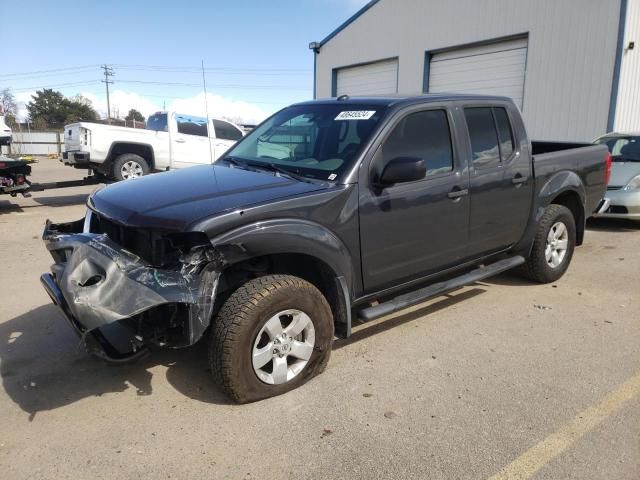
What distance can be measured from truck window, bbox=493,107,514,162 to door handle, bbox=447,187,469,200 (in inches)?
28.2

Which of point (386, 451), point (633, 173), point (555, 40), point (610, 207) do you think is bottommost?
point (386, 451)

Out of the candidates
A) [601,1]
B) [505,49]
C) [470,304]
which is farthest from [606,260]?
[505,49]

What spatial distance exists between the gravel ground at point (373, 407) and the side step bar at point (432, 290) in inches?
14.9

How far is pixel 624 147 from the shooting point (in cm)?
898

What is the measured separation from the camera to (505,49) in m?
14.8

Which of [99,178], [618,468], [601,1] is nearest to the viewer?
[618,468]

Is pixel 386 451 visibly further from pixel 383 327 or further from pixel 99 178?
pixel 99 178

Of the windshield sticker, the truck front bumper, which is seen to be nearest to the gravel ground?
the truck front bumper

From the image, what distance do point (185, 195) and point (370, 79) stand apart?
17512mm

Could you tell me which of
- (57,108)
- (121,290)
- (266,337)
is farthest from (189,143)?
(57,108)

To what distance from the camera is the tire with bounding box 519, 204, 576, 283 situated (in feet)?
16.4

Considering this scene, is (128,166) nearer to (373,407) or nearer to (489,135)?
(489,135)

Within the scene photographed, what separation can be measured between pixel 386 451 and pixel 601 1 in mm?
13698

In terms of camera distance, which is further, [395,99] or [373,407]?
[395,99]
